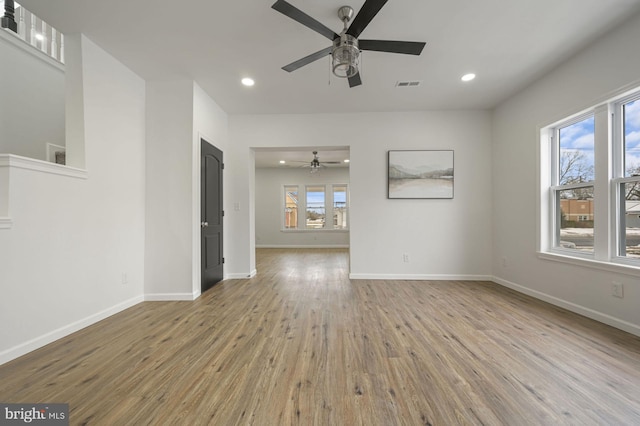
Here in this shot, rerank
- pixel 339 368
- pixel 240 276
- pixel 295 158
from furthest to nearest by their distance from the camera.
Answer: pixel 295 158 → pixel 240 276 → pixel 339 368

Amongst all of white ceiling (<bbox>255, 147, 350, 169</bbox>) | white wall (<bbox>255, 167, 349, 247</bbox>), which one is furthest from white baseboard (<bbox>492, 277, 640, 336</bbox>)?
white wall (<bbox>255, 167, 349, 247</bbox>)

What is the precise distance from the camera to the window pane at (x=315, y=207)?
8.99 metres

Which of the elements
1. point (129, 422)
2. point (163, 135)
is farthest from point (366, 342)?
point (163, 135)

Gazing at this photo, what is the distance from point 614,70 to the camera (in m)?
2.40

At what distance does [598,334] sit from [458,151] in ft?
9.53

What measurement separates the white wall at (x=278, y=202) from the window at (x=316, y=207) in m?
0.16

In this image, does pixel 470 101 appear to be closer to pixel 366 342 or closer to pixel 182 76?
pixel 366 342

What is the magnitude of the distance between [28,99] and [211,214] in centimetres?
251

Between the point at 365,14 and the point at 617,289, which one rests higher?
the point at 365,14

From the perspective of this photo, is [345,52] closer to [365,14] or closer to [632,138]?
[365,14]

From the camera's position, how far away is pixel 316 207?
9.03 metres

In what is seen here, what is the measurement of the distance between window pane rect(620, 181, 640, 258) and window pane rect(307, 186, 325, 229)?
7.10 m

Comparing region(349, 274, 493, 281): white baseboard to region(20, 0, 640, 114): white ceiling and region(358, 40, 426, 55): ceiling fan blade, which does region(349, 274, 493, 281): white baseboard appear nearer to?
region(20, 0, 640, 114): white ceiling

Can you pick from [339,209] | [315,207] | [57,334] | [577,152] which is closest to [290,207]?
[315,207]
